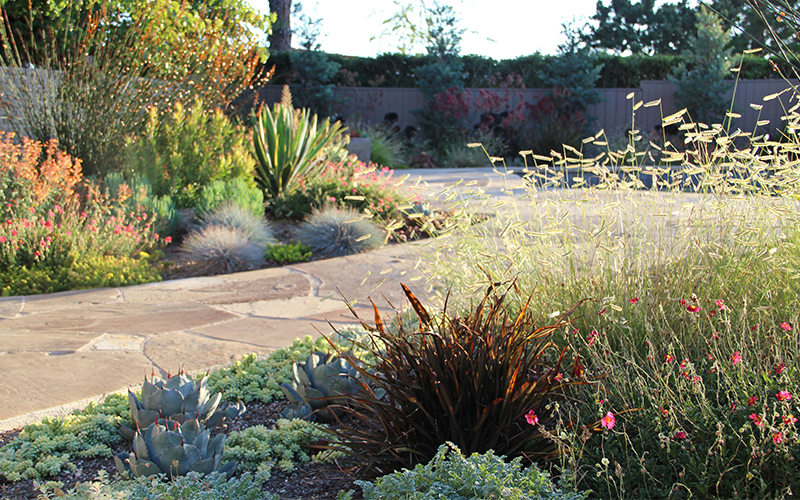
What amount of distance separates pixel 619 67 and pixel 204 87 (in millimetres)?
13385

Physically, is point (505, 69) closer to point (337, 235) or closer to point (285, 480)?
point (337, 235)

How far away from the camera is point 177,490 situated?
1.70 meters

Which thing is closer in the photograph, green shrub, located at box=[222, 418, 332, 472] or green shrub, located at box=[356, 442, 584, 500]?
green shrub, located at box=[356, 442, 584, 500]

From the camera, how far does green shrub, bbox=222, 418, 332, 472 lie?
7.15 ft

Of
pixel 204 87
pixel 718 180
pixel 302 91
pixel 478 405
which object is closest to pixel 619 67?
pixel 302 91

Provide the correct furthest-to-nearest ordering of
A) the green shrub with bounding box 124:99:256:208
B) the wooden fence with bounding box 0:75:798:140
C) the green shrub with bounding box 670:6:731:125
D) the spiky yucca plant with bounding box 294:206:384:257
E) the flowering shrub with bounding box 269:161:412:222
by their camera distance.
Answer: the wooden fence with bounding box 0:75:798:140 < the green shrub with bounding box 670:6:731:125 < the green shrub with bounding box 124:99:256:208 < the flowering shrub with bounding box 269:161:412:222 < the spiky yucca plant with bounding box 294:206:384:257

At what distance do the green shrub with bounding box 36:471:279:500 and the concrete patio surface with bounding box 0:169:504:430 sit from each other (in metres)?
0.87

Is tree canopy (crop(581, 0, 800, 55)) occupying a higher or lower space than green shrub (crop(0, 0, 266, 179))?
higher

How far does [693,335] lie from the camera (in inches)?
97.5

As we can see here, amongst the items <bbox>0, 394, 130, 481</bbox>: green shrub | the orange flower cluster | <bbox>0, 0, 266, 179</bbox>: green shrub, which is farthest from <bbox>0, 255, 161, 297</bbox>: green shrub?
<bbox>0, 394, 130, 481</bbox>: green shrub

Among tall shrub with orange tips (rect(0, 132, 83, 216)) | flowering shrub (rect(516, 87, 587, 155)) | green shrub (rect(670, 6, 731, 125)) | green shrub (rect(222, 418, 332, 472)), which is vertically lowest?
green shrub (rect(222, 418, 332, 472))

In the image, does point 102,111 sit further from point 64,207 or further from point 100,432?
point 100,432

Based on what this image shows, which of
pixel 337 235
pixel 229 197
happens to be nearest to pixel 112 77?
pixel 229 197

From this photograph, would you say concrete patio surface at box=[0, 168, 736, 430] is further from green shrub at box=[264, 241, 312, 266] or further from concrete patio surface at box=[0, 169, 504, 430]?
green shrub at box=[264, 241, 312, 266]
